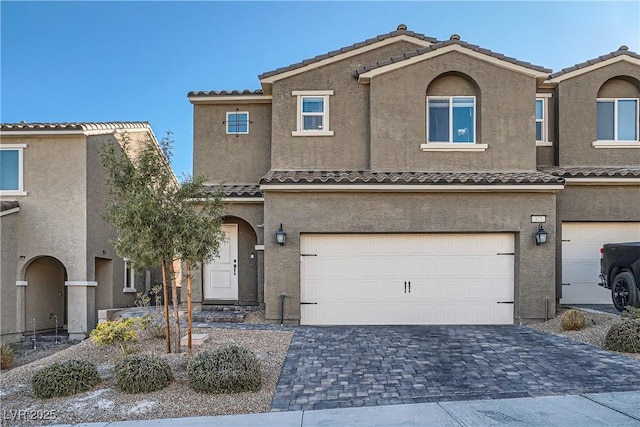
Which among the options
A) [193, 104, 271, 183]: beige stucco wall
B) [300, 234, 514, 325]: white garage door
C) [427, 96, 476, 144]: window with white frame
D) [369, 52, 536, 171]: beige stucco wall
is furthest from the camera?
[193, 104, 271, 183]: beige stucco wall

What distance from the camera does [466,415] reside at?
617 centimetres

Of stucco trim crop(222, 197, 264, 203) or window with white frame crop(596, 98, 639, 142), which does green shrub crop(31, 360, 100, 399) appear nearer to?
stucco trim crop(222, 197, 264, 203)

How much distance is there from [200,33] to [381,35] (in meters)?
6.08

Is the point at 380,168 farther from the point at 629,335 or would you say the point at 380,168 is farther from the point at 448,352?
the point at 629,335

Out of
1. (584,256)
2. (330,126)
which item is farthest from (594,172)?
(330,126)

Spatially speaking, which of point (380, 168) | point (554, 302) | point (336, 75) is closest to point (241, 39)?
point (336, 75)

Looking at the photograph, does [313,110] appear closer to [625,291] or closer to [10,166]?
[625,291]

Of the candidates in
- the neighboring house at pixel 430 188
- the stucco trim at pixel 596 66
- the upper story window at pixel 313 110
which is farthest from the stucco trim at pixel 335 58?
the stucco trim at pixel 596 66

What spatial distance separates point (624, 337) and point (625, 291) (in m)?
2.48

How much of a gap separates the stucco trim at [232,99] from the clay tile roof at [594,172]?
28.6ft

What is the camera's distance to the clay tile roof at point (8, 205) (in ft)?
46.4

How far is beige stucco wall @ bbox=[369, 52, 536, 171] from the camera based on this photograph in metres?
13.0

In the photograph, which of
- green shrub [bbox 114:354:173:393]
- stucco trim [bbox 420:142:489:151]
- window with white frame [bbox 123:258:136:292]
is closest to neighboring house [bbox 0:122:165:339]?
A: window with white frame [bbox 123:258:136:292]

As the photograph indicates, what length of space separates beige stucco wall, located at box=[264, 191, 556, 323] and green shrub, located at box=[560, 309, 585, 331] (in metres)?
1.34
